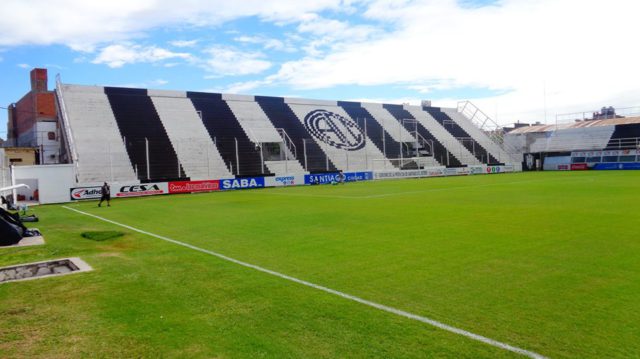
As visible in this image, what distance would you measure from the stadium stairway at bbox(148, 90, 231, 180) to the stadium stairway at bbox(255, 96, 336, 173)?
8.81 m

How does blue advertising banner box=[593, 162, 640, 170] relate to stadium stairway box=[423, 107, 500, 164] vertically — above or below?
below

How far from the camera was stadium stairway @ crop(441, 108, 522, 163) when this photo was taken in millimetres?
64125

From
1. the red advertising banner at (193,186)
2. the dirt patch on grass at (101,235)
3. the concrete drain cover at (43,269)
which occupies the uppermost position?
the red advertising banner at (193,186)

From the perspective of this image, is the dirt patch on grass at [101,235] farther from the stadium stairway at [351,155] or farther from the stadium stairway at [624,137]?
the stadium stairway at [624,137]

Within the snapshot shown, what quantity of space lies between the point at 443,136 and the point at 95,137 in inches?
1701

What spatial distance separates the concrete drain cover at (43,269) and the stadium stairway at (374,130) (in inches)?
1895

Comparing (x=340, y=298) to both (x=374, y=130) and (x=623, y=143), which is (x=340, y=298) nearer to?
(x=374, y=130)

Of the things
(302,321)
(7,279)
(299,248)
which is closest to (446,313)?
(302,321)

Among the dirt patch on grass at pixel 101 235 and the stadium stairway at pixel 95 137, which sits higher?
the stadium stairway at pixel 95 137

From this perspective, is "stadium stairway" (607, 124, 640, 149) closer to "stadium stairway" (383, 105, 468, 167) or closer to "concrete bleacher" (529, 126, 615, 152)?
"concrete bleacher" (529, 126, 615, 152)

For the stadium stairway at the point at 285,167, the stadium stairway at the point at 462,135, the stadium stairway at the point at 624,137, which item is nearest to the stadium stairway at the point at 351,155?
the stadium stairway at the point at 285,167

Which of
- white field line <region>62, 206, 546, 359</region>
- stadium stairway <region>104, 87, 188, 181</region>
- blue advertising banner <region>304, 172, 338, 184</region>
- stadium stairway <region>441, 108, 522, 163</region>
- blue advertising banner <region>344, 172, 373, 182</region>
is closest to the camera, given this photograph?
white field line <region>62, 206, 546, 359</region>

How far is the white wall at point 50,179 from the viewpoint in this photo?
96.5ft

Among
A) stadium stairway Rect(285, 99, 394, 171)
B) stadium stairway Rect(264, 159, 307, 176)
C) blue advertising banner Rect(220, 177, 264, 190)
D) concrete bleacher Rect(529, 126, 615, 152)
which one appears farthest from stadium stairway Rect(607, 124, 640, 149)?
blue advertising banner Rect(220, 177, 264, 190)
